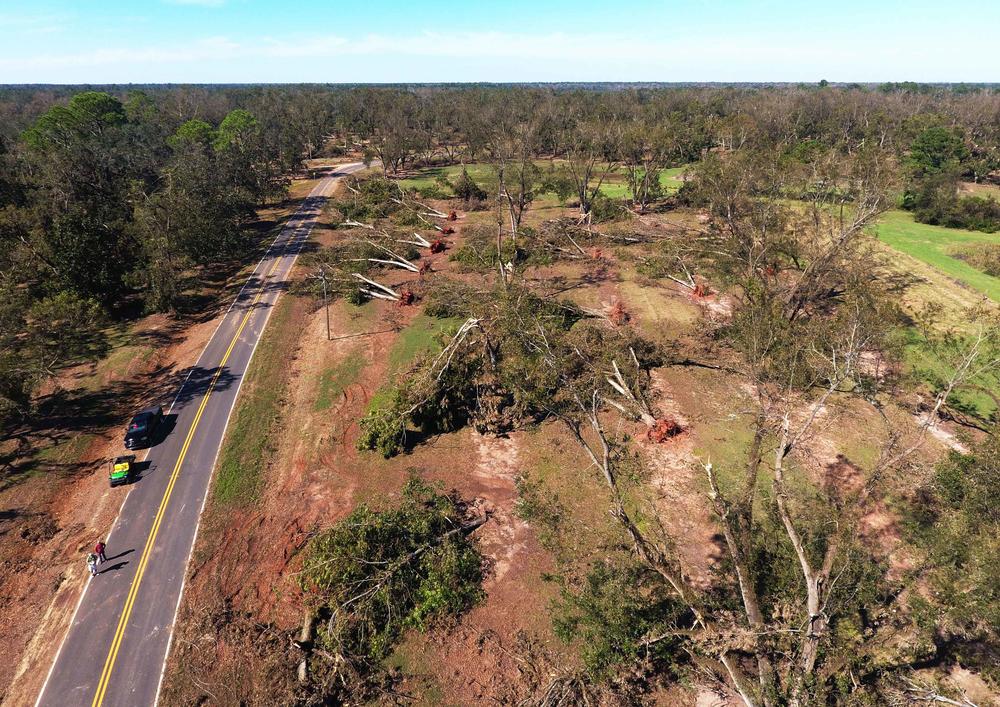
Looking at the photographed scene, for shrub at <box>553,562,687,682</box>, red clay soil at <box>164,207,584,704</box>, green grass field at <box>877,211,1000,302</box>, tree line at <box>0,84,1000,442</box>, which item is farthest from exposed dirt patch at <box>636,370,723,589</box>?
green grass field at <box>877,211,1000,302</box>

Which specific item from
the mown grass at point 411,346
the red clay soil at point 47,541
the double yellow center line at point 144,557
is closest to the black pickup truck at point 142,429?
the red clay soil at point 47,541

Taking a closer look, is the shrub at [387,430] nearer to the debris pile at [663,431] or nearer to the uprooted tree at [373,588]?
the uprooted tree at [373,588]

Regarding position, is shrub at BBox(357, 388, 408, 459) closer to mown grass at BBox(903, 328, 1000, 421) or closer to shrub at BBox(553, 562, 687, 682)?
shrub at BBox(553, 562, 687, 682)

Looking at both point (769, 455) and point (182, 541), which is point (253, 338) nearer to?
point (182, 541)

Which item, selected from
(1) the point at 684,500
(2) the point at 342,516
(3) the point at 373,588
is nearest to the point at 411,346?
(2) the point at 342,516

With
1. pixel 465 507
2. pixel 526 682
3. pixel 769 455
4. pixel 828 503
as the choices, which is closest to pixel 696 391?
pixel 769 455

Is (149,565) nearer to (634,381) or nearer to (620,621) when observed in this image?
(620,621)

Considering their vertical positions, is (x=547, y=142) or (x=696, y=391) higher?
(x=547, y=142)
